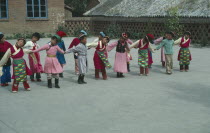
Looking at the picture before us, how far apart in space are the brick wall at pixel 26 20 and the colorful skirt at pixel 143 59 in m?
17.4

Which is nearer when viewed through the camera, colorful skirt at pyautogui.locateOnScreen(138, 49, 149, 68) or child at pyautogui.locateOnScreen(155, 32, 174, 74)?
colorful skirt at pyautogui.locateOnScreen(138, 49, 149, 68)

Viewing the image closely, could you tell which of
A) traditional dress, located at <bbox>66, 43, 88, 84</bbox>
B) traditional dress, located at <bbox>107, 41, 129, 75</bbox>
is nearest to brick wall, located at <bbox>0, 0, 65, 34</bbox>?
traditional dress, located at <bbox>107, 41, 129, 75</bbox>

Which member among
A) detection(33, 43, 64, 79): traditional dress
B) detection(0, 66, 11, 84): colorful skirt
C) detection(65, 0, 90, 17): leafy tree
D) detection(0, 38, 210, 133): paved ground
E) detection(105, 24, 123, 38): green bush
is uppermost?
detection(65, 0, 90, 17): leafy tree

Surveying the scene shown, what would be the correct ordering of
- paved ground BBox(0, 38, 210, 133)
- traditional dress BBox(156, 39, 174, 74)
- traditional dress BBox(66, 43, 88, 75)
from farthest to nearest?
traditional dress BBox(156, 39, 174, 74) < traditional dress BBox(66, 43, 88, 75) < paved ground BBox(0, 38, 210, 133)

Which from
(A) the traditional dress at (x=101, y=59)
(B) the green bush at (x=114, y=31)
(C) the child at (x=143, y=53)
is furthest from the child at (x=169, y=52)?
(B) the green bush at (x=114, y=31)

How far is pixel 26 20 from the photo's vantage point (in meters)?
26.0

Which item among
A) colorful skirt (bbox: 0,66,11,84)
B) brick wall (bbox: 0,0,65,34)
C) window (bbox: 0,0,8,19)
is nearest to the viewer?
colorful skirt (bbox: 0,66,11,84)

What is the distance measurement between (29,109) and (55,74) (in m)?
2.20

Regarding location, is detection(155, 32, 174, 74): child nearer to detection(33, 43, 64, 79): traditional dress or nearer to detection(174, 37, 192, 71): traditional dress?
detection(174, 37, 192, 71): traditional dress

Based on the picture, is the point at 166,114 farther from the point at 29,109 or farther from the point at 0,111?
the point at 0,111

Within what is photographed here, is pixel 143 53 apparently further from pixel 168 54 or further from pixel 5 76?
pixel 5 76

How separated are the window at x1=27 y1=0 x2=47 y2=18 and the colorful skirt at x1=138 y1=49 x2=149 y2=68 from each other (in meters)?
17.6

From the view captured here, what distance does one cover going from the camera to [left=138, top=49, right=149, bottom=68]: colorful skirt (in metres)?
10.4

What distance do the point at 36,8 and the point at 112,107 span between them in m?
21.2
